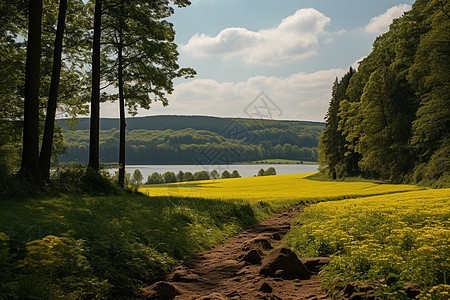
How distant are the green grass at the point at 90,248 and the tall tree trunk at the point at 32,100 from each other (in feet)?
10.9

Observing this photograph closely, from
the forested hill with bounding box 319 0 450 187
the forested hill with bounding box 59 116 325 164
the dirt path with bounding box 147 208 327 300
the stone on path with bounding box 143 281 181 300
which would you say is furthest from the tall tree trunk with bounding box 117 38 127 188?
the forested hill with bounding box 319 0 450 187

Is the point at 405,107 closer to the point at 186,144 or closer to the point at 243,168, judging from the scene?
the point at 186,144

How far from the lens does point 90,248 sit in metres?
5.64

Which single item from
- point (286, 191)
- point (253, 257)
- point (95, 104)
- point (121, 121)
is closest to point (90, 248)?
point (253, 257)

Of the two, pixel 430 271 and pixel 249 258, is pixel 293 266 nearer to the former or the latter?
pixel 249 258

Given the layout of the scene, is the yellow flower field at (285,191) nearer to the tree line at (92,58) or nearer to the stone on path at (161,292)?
the tree line at (92,58)

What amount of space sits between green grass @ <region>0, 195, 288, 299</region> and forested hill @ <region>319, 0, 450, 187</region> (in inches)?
1261

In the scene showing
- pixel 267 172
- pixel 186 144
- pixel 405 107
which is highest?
pixel 405 107

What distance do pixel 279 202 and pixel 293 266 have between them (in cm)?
1637

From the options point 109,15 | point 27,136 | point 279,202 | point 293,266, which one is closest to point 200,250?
point 293,266

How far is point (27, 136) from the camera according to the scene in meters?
12.5

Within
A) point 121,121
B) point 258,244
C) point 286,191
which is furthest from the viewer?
point 286,191

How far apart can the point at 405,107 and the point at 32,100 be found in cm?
4506

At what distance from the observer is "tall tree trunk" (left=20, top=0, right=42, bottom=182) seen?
12.4m
